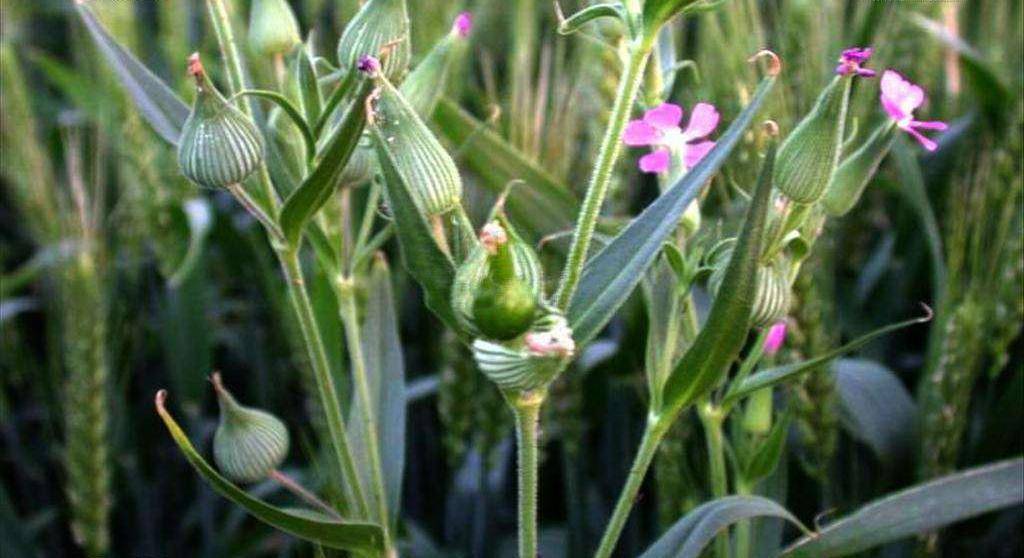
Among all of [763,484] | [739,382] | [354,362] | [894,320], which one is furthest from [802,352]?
[894,320]

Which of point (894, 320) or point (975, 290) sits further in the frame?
point (894, 320)

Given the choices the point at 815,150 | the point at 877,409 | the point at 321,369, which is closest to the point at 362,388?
the point at 321,369

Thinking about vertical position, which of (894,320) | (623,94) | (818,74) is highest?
(623,94)

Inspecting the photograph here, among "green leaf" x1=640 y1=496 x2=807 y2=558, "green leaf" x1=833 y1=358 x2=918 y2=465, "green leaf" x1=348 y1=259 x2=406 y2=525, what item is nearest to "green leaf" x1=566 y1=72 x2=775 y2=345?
"green leaf" x1=640 y1=496 x2=807 y2=558

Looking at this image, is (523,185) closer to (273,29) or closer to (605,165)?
(273,29)

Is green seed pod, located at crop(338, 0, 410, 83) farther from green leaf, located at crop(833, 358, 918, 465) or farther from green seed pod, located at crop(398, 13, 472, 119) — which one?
green leaf, located at crop(833, 358, 918, 465)

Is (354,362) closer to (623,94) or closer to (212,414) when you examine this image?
(623,94)

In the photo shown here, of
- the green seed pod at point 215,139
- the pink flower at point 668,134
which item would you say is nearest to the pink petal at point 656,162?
the pink flower at point 668,134
